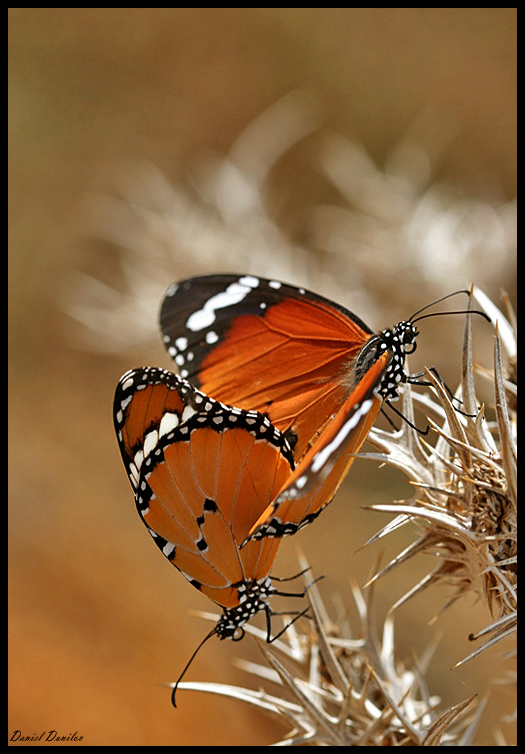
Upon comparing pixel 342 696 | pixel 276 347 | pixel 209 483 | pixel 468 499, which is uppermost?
pixel 276 347

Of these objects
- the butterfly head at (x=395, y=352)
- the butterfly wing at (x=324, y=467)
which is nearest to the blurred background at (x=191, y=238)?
the butterfly head at (x=395, y=352)

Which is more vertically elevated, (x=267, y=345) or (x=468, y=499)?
(x=267, y=345)

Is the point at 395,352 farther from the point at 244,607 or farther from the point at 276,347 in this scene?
the point at 244,607

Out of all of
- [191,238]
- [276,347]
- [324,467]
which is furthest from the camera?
[191,238]

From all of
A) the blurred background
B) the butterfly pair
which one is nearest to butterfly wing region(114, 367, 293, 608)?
the butterfly pair

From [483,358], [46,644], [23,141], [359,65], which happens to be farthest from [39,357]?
[483,358]

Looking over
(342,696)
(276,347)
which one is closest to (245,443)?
(276,347)
